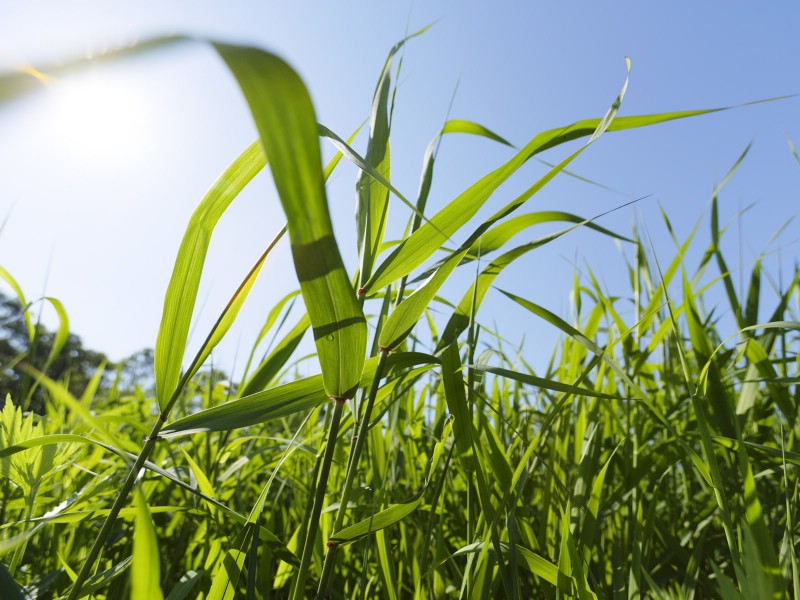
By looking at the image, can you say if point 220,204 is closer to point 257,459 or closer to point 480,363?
point 480,363

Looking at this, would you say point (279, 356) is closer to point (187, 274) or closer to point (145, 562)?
point (187, 274)

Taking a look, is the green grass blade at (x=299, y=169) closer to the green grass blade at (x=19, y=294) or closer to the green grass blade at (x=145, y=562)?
the green grass blade at (x=145, y=562)

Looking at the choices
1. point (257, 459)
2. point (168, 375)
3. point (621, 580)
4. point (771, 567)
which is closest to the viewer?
point (771, 567)

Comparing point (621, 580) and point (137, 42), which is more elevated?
point (137, 42)

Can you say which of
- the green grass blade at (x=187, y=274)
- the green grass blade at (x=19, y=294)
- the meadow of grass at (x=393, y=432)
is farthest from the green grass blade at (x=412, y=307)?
the green grass blade at (x=19, y=294)

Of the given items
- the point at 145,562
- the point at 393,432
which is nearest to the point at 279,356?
the point at 393,432

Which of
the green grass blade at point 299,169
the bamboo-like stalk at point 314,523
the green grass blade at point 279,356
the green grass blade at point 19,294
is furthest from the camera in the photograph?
the green grass blade at point 19,294

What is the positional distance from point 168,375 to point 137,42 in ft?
1.19

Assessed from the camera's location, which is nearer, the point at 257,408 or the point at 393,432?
the point at 257,408

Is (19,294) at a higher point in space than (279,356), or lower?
higher

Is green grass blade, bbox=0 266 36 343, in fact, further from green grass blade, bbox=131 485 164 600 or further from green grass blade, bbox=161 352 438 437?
green grass blade, bbox=131 485 164 600

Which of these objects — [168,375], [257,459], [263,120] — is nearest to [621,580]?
[168,375]

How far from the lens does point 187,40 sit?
22 cm

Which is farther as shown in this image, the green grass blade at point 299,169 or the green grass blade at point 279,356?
the green grass blade at point 279,356
